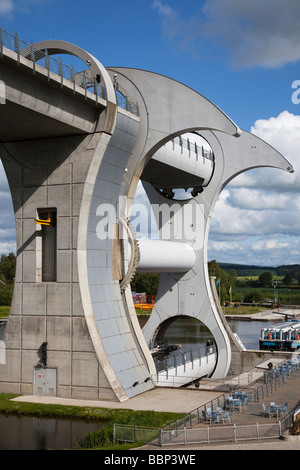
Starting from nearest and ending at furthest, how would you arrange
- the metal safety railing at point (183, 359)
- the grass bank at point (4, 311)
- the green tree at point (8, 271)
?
the metal safety railing at point (183, 359)
the grass bank at point (4, 311)
the green tree at point (8, 271)

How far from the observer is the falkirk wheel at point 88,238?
26938 millimetres

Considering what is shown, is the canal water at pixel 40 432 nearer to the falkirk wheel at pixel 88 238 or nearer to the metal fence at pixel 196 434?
the metal fence at pixel 196 434

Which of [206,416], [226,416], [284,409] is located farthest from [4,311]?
[226,416]

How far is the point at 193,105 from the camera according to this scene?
97.8ft

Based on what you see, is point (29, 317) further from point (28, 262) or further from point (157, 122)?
point (157, 122)

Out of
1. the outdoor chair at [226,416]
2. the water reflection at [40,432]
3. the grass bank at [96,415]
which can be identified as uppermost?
the outdoor chair at [226,416]

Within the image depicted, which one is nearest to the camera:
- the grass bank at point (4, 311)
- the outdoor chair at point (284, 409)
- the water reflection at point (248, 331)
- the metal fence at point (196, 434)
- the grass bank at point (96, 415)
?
the metal fence at point (196, 434)

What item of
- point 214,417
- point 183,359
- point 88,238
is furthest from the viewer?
point 183,359

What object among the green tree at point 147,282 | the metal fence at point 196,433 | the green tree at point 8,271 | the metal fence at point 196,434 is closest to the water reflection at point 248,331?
the green tree at point 147,282

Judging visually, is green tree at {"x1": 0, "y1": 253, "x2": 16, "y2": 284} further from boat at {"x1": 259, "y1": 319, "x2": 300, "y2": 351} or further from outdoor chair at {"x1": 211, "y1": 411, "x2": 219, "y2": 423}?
outdoor chair at {"x1": 211, "y1": 411, "x2": 219, "y2": 423}

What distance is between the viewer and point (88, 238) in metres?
27.5

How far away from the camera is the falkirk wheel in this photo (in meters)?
26.9

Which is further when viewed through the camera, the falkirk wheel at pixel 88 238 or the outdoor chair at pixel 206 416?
the falkirk wheel at pixel 88 238

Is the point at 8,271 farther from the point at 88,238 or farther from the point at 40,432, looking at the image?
the point at 40,432
